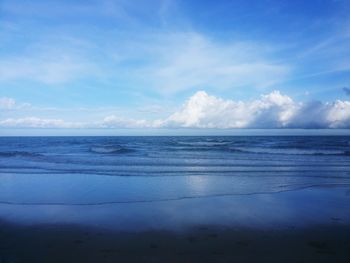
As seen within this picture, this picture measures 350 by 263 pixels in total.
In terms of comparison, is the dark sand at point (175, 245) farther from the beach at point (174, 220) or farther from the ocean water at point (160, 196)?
the ocean water at point (160, 196)

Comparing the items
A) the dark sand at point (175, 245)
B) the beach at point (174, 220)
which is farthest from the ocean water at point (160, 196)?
the dark sand at point (175, 245)

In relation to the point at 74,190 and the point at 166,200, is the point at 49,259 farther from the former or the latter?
the point at 74,190

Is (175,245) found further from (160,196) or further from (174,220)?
(160,196)

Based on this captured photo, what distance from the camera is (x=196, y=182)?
14289 mm

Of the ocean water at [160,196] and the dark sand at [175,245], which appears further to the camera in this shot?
the ocean water at [160,196]

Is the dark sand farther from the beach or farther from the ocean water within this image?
the ocean water

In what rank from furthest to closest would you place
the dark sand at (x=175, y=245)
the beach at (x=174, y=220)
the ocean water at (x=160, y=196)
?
1. the ocean water at (x=160, y=196)
2. the beach at (x=174, y=220)
3. the dark sand at (x=175, y=245)

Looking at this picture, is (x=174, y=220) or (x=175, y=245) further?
(x=174, y=220)

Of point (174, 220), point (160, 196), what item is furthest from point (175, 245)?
point (160, 196)

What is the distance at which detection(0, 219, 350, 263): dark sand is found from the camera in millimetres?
5957

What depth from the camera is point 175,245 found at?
21.7ft

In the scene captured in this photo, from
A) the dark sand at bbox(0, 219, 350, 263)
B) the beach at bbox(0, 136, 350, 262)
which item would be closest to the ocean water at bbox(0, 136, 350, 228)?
the beach at bbox(0, 136, 350, 262)

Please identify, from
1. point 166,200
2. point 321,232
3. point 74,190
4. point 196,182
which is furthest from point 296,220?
point 74,190

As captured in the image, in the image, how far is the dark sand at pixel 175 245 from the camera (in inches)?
235
